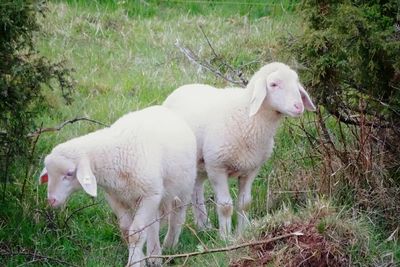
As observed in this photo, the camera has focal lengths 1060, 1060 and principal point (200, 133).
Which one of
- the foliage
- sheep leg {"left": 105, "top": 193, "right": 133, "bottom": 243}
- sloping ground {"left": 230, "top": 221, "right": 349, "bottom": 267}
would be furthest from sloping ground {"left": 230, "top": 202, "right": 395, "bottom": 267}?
the foliage

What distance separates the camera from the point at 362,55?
6906 mm

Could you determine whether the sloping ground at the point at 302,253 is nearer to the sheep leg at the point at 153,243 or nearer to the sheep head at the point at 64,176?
the sheep leg at the point at 153,243

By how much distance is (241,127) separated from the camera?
7.01m

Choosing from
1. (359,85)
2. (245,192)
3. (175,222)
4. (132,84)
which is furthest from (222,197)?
(132,84)

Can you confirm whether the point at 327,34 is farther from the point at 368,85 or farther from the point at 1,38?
the point at 1,38

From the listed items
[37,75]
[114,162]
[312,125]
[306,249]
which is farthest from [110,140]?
[312,125]

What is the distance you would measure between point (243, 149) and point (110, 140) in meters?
0.99

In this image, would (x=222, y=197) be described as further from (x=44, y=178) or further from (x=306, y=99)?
(x=44, y=178)

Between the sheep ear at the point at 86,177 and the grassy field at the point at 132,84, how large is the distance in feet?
1.56

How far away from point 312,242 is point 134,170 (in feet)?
3.87

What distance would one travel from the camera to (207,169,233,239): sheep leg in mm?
7051

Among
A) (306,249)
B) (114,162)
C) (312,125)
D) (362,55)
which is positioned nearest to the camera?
(306,249)

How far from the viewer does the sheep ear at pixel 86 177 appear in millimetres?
6078

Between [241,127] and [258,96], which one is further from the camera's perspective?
[241,127]
